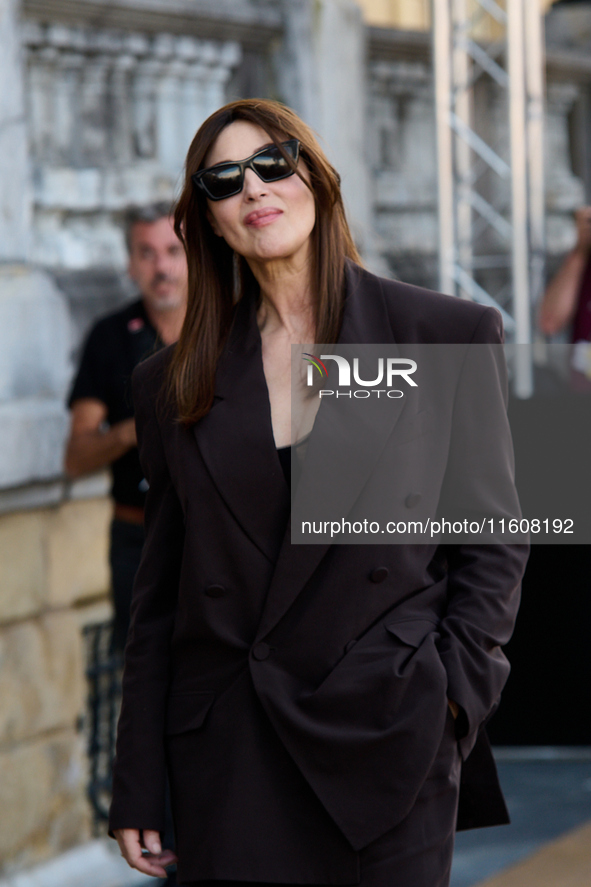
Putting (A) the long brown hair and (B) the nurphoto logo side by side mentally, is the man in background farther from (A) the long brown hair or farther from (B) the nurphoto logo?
(B) the nurphoto logo

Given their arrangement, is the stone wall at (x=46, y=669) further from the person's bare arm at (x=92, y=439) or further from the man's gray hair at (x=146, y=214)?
the man's gray hair at (x=146, y=214)

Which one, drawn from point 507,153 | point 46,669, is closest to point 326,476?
point 46,669

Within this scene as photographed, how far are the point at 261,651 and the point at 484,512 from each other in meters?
0.46

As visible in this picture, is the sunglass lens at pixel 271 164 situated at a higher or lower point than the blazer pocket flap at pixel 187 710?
higher

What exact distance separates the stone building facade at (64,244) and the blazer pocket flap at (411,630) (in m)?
2.09

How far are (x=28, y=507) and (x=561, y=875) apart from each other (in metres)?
2.24

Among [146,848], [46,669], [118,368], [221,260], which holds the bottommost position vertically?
[46,669]

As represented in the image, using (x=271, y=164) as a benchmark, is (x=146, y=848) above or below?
below

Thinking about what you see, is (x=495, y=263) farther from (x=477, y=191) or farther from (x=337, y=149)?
(x=337, y=149)

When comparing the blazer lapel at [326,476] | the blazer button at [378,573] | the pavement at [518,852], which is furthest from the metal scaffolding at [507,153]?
the blazer button at [378,573]

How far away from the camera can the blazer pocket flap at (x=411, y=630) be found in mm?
2035

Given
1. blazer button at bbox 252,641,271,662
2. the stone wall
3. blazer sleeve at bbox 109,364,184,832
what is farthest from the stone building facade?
blazer button at bbox 252,641,271,662

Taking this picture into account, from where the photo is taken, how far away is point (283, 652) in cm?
209

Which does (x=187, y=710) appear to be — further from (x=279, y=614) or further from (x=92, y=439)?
(x=92, y=439)
